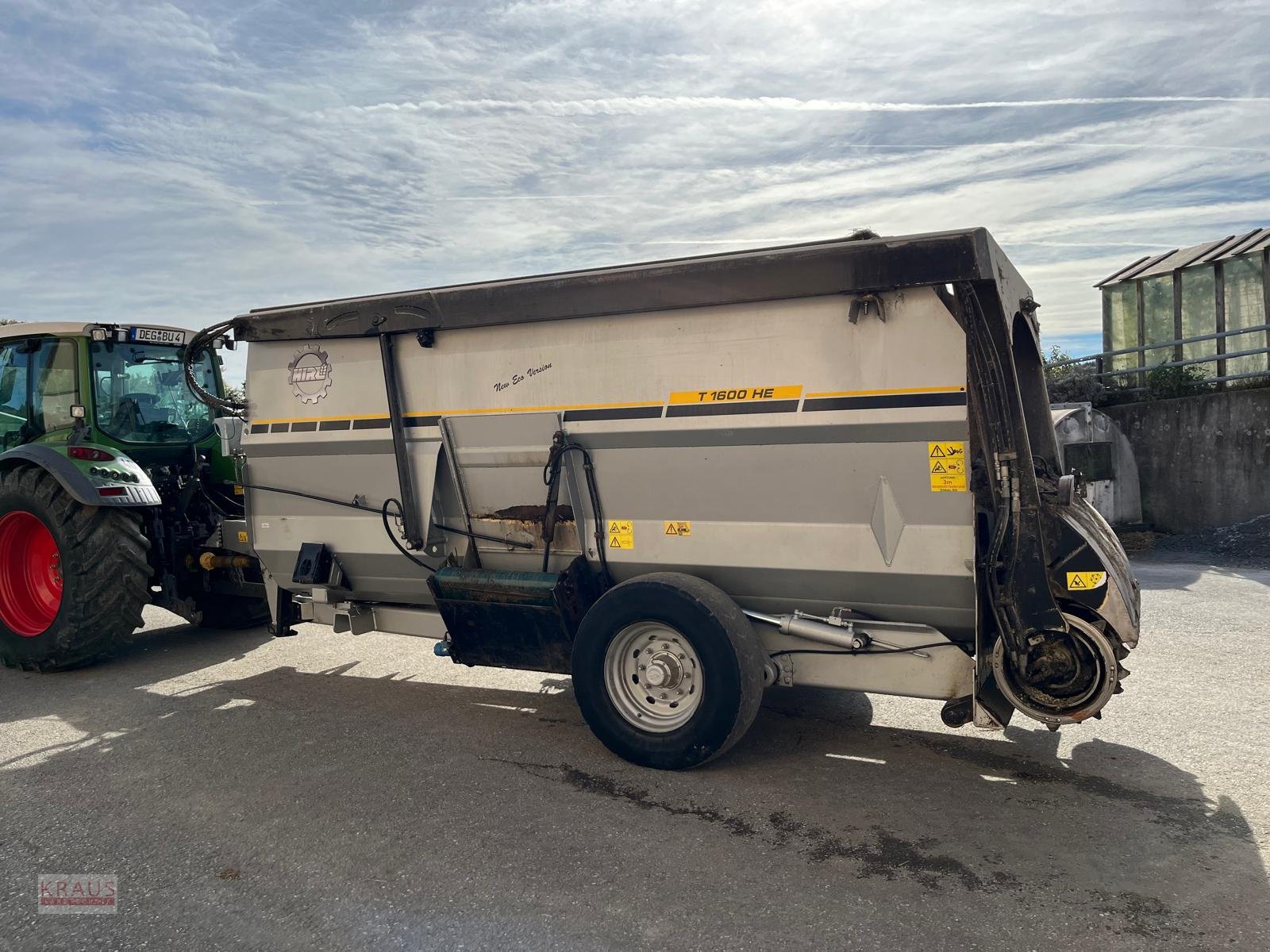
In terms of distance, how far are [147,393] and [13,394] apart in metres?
1.02

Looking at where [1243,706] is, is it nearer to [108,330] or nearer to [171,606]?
[171,606]

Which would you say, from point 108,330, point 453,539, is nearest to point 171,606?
point 108,330

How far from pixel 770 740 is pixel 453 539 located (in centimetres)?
211

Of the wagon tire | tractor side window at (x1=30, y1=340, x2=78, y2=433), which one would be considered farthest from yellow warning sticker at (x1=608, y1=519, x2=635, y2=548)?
tractor side window at (x1=30, y1=340, x2=78, y2=433)

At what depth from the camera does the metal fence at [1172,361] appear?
44.1 feet

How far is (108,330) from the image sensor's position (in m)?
7.38

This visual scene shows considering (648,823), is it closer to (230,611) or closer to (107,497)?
(107,497)

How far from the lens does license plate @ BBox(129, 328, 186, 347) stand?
7500 mm

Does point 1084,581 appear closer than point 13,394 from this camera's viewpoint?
Yes

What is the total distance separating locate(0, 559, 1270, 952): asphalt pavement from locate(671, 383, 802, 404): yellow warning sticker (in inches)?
71.4

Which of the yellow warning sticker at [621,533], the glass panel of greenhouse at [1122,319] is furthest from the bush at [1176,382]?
the yellow warning sticker at [621,533]

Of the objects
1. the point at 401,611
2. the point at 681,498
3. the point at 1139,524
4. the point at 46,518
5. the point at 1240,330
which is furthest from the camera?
the point at 1139,524

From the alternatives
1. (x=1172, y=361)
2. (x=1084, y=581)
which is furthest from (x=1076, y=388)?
(x=1084, y=581)

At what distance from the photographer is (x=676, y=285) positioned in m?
4.70
